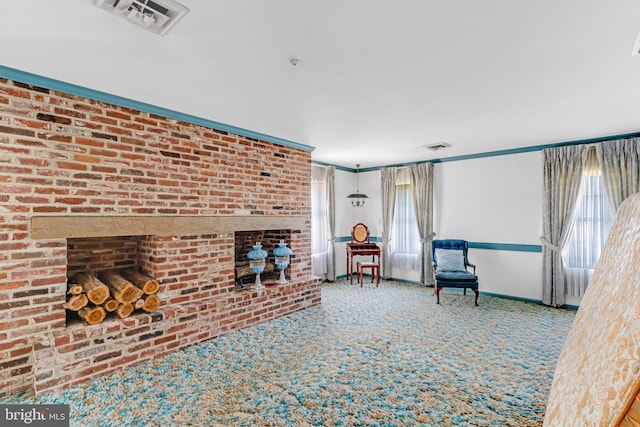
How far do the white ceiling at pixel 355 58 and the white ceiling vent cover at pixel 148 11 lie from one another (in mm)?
51

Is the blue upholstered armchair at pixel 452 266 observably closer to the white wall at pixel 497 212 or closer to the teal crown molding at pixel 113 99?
the white wall at pixel 497 212

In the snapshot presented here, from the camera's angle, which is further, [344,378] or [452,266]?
[452,266]

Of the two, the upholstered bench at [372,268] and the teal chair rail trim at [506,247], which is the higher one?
the teal chair rail trim at [506,247]

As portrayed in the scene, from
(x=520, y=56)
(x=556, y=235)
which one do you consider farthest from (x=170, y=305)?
(x=556, y=235)

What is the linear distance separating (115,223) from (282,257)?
198 cm

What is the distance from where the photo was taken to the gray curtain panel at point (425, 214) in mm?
5824

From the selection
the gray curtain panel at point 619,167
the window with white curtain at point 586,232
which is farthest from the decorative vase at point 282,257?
the gray curtain panel at point 619,167

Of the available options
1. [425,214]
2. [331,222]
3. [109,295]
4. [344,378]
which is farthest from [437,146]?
[109,295]

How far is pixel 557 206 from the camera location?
4566mm

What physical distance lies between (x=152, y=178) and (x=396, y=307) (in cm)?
347

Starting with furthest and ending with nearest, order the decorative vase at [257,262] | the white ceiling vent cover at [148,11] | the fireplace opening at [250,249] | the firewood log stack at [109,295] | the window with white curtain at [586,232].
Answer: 1. the window with white curtain at [586,232]
2. the fireplace opening at [250,249]
3. the decorative vase at [257,262]
4. the firewood log stack at [109,295]
5. the white ceiling vent cover at [148,11]

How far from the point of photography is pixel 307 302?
14.8 ft

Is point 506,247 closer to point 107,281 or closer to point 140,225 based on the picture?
point 140,225

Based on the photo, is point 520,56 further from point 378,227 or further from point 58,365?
point 378,227
